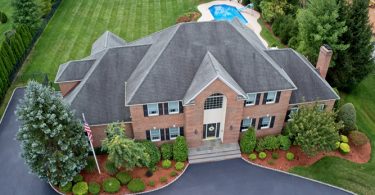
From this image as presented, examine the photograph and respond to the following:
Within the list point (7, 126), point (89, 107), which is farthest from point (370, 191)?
point (7, 126)

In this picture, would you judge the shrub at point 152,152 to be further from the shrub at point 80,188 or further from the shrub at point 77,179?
the shrub at point 77,179

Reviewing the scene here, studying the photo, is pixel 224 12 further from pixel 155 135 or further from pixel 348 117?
pixel 155 135

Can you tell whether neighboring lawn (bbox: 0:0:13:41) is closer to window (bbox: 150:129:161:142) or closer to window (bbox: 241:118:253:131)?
window (bbox: 150:129:161:142)

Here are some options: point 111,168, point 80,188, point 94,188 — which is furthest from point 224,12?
point 80,188

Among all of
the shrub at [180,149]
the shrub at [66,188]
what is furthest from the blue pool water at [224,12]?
the shrub at [66,188]

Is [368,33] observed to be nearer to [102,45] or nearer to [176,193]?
[176,193]

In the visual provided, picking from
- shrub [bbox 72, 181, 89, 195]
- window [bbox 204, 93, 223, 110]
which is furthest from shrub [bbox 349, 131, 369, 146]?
Answer: shrub [bbox 72, 181, 89, 195]

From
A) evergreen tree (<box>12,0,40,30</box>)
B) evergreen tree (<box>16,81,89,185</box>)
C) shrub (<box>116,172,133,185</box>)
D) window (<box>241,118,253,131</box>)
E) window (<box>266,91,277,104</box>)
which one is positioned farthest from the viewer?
evergreen tree (<box>12,0,40,30</box>)
